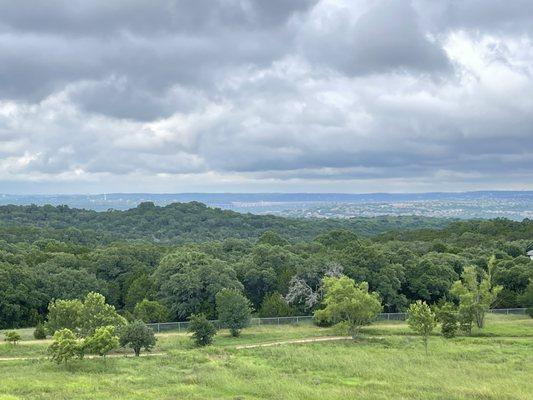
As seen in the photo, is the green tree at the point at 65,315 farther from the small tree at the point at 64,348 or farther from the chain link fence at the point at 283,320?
the chain link fence at the point at 283,320

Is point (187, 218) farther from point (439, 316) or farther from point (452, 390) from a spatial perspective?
point (452, 390)

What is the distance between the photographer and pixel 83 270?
210 ft

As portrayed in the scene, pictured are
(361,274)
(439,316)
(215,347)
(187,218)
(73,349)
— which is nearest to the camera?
(73,349)

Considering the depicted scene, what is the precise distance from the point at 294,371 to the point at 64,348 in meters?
13.2

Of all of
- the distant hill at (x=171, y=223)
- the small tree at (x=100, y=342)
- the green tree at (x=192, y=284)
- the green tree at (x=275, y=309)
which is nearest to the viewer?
the small tree at (x=100, y=342)

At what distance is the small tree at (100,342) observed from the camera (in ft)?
115

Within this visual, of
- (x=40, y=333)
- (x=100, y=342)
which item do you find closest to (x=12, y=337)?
(x=40, y=333)

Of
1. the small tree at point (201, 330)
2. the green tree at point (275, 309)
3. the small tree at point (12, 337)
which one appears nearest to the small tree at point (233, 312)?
the small tree at point (201, 330)

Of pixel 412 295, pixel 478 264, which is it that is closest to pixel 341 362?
pixel 412 295

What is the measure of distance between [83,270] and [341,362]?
121 feet

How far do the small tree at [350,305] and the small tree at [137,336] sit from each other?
48.9 feet

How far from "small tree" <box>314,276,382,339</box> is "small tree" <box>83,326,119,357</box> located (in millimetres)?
18110

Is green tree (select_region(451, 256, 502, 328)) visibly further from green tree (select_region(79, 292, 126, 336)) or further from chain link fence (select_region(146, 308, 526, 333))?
green tree (select_region(79, 292, 126, 336))

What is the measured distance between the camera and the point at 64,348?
→ 33.8 m
